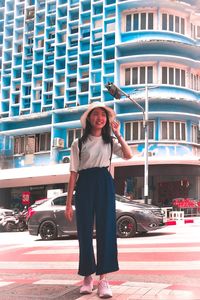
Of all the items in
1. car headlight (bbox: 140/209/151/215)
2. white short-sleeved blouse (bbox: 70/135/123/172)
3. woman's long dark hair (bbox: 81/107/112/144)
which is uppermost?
woman's long dark hair (bbox: 81/107/112/144)

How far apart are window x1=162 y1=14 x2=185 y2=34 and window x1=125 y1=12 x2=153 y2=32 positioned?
3.01 ft

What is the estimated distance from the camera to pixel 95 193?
4.14 m

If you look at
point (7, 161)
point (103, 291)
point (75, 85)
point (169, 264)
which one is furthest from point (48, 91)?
point (103, 291)

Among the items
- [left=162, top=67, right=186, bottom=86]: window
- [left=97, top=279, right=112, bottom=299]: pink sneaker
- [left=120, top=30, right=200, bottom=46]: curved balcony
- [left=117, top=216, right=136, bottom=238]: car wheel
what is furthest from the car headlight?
[left=120, top=30, right=200, bottom=46]: curved balcony

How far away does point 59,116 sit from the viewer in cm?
2698

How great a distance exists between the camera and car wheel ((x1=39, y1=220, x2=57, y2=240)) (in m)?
12.4

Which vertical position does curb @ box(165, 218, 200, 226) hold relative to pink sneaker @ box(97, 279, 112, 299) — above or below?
below

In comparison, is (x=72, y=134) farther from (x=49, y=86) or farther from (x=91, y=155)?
(x=91, y=155)

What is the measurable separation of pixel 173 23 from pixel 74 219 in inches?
736

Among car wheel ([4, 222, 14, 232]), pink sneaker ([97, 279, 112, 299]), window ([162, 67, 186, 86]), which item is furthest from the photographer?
window ([162, 67, 186, 86])

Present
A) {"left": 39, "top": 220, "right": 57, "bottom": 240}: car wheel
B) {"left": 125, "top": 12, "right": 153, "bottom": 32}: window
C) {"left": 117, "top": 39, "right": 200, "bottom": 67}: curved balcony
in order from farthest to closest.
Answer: {"left": 125, "top": 12, "right": 153, "bottom": 32}: window → {"left": 117, "top": 39, "right": 200, "bottom": 67}: curved balcony → {"left": 39, "top": 220, "right": 57, "bottom": 240}: car wheel

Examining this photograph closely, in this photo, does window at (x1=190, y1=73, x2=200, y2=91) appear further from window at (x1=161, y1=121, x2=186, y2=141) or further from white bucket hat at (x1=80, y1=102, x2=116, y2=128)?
white bucket hat at (x1=80, y1=102, x2=116, y2=128)

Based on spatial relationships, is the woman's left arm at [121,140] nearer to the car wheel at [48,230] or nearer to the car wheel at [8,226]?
the car wheel at [48,230]

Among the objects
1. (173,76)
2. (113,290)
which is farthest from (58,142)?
(113,290)
